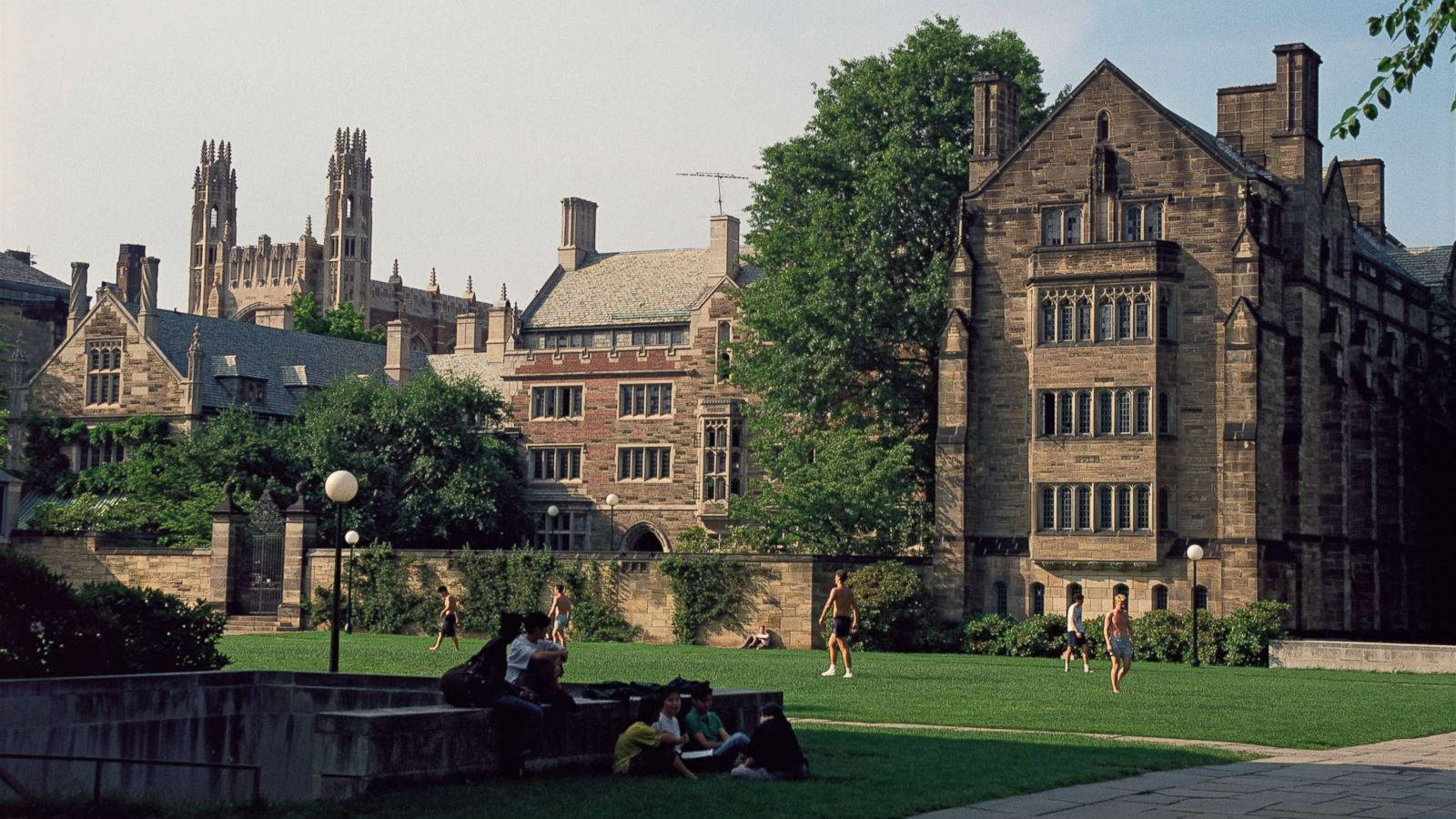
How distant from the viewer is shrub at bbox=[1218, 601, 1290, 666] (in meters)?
46.4

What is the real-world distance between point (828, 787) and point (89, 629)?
1305cm

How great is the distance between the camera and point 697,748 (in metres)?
18.7

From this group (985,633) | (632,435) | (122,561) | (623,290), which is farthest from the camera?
(623,290)

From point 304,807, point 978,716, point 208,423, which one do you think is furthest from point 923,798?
point 208,423

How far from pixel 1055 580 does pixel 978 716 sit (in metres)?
26.4

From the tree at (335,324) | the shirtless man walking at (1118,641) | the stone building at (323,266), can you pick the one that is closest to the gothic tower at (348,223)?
the stone building at (323,266)

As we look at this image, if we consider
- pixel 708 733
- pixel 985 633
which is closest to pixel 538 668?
pixel 708 733

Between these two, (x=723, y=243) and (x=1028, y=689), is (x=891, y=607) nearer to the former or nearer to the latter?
(x=1028, y=689)

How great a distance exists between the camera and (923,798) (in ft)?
53.0

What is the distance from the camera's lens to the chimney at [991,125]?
53656 millimetres

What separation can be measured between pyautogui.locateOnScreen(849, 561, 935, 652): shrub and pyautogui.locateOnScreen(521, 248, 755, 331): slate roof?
121ft

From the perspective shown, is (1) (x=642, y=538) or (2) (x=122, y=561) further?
(1) (x=642, y=538)

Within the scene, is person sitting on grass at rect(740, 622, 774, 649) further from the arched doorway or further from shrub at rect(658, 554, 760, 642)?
the arched doorway

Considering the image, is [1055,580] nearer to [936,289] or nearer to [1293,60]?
[936,289]
